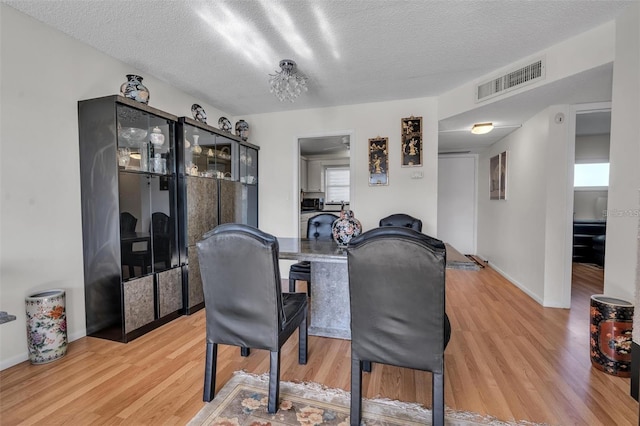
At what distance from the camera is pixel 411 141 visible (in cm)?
373

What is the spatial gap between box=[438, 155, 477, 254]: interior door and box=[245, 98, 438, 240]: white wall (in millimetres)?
2319

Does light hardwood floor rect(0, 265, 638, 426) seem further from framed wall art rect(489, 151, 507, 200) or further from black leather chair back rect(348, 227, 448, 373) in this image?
framed wall art rect(489, 151, 507, 200)

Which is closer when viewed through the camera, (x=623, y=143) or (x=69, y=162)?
(x=623, y=143)

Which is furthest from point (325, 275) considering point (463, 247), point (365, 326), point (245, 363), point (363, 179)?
point (463, 247)

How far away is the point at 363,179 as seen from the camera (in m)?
3.93

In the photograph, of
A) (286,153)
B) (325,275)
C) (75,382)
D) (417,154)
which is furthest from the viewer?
(286,153)

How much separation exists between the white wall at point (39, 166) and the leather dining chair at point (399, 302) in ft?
7.65

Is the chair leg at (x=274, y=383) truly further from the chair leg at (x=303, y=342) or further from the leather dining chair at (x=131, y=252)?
the leather dining chair at (x=131, y=252)

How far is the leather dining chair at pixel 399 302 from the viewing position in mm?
1234

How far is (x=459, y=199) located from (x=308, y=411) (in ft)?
17.3

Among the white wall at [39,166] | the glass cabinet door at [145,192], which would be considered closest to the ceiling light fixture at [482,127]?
the glass cabinet door at [145,192]

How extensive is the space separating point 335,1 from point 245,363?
8.38ft

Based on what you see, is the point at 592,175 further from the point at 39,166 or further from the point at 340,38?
the point at 39,166

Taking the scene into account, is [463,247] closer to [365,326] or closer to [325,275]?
[325,275]
